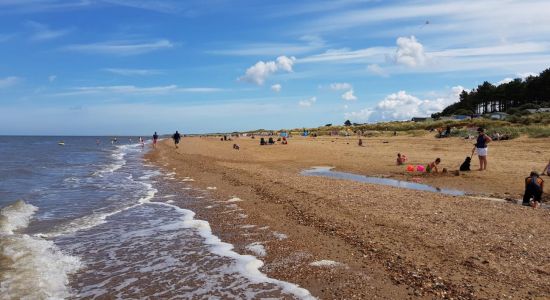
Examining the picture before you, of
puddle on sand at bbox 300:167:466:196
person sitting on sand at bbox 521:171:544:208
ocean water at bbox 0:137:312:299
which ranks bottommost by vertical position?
ocean water at bbox 0:137:312:299

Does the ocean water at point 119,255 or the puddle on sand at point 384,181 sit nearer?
the ocean water at point 119,255

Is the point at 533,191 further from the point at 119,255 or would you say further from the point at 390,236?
the point at 119,255

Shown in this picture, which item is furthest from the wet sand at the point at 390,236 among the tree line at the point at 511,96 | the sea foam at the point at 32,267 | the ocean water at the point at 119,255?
the tree line at the point at 511,96

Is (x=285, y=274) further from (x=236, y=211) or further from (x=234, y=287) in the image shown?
(x=236, y=211)

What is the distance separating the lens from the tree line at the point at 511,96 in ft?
218

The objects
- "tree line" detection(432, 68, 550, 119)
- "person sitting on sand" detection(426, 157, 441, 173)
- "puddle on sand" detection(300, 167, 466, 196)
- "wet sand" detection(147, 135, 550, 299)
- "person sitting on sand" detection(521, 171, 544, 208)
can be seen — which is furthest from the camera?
"tree line" detection(432, 68, 550, 119)

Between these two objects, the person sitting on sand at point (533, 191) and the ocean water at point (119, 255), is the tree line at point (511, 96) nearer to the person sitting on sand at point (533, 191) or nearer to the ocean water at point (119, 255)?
the person sitting on sand at point (533, 191)

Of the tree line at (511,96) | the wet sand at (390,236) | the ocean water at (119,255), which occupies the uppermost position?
the tree line at (511,96)

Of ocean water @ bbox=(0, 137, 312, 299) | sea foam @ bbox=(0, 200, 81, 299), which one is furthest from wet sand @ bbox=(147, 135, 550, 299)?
sea foam @ bbox=(0, 200, 81, 299)

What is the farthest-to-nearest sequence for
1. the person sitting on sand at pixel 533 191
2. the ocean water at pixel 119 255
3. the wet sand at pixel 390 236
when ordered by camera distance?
the person sitting on sand at pixel 533 191 < the ocean water at pixel 119 255 < the wet sand at pixel 390 236

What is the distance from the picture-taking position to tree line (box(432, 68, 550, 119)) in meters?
66.5

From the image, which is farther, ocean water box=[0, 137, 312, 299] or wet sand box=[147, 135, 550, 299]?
ocean water box=[0, 137, 312, 299]

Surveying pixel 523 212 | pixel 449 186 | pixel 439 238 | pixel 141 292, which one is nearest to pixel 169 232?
pixel 141 292

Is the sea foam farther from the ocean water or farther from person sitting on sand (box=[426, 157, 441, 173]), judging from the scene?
person sitting on sand (box=[426, 157, 441, 173])
